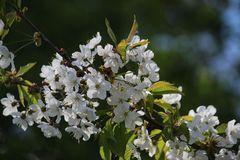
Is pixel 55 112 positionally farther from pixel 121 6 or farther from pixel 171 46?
pixel 171 46

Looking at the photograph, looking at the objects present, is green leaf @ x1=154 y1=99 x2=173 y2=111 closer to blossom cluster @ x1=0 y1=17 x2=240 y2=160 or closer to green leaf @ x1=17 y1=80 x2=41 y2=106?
blossom cluster @ x1=0 y1=17 x2=240 y2=160

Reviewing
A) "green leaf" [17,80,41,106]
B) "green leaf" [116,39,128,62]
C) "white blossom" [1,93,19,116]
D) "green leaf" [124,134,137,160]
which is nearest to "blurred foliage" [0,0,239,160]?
"white blossom" [1,93,19,116]

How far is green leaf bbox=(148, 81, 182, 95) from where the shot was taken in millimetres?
2320

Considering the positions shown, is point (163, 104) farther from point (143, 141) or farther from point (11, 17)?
point (11, 17)

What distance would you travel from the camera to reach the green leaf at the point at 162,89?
2320mm

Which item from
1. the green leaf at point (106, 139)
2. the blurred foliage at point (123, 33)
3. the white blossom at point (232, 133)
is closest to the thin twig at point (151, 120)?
the green leaf at point (106, 139)

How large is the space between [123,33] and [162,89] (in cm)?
1047

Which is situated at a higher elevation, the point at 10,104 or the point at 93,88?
the point at 10,104

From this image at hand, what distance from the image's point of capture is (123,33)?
12.8m

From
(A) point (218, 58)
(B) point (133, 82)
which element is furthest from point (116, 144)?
(A) point (218, 58)

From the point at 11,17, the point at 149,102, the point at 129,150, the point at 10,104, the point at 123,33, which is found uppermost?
the point at 123,33

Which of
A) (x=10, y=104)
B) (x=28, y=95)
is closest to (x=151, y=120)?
(x=28, y=95)

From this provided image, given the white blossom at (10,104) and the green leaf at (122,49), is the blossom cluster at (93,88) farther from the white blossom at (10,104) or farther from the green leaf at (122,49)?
the white blossom at (10,104)

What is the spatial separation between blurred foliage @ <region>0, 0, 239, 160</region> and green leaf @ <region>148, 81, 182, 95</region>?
19.1ft
